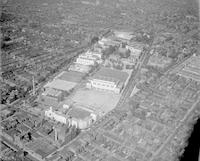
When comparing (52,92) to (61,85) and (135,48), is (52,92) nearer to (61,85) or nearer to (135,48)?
(61,85)

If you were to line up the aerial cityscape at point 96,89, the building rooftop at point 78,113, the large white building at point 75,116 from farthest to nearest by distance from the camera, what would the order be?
1. the building rooftop at point 78,113
2. the large white building at point 75,116
3. the aerial cityscape at point 96,89

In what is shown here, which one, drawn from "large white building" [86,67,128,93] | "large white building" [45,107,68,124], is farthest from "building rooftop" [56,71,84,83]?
"large white building" [45,107,68,124]

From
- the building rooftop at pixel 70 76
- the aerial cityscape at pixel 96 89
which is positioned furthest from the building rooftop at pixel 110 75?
the building rooftop at pixel 70 76

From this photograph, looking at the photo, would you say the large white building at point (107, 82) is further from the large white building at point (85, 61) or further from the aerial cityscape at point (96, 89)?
the large white building at point (85, 61)

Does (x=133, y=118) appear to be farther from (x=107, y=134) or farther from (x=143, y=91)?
(x=143, y=91)

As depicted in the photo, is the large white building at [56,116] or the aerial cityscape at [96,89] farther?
the large white building at [56,116]

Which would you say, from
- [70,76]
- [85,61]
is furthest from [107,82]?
[85,61]

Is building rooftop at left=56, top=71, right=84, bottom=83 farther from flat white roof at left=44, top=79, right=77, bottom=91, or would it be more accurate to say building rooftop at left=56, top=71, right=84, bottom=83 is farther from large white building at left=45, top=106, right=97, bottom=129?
large white building at left=45, top=106, right=97, bottom=129
